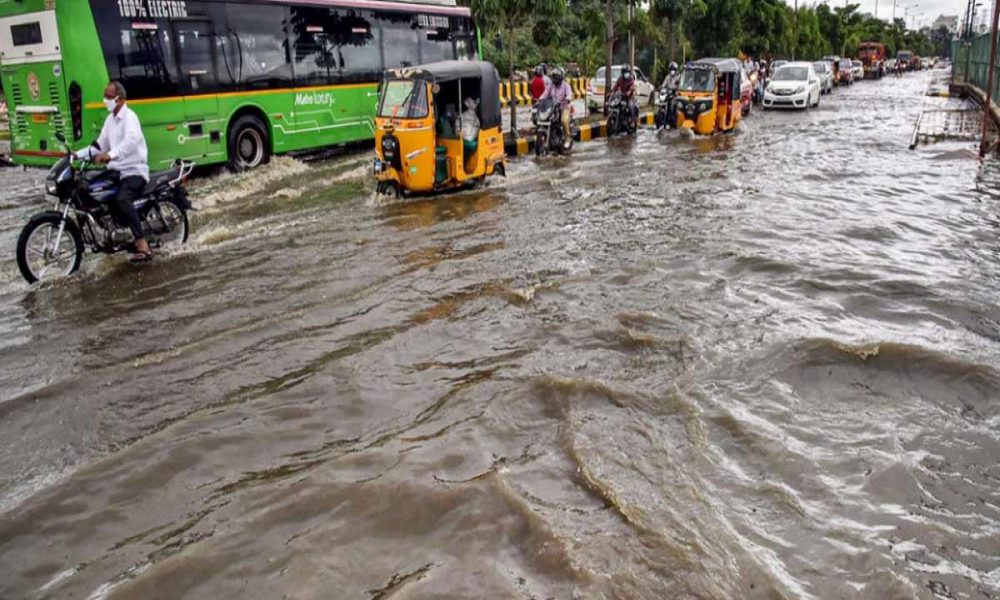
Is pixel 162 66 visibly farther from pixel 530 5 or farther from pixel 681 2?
pixel 681 2

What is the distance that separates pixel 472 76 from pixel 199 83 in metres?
4.46

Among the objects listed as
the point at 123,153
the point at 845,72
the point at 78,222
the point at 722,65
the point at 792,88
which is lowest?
the point at 78,222

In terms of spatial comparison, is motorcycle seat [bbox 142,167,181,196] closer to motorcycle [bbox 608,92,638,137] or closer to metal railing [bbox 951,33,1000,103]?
motorcycle [bbox 608,92,638,137]

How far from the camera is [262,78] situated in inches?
524

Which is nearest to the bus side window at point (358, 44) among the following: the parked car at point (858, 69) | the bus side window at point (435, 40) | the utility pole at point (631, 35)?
the bus side window at point (435, 40)

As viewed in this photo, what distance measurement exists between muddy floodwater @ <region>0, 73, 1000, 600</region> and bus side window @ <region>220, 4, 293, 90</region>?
487 centimetres

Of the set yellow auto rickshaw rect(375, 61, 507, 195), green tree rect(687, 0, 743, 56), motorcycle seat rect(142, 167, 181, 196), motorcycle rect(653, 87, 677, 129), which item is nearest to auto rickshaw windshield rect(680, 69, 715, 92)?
motorcycle rect(653, 87, 677, 129)

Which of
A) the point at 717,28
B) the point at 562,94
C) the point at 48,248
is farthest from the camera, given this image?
the point at 717,28

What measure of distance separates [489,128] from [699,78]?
856 centimetres

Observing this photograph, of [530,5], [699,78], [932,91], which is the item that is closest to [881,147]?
[699,78]

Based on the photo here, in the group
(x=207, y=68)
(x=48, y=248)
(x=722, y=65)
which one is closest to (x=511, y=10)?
(x=722, y=65)

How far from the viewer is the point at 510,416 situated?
182 inches

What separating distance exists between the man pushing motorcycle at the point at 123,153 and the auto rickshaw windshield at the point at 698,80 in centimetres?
1397

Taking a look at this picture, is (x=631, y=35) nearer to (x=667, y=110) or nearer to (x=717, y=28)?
(x=667, y=110)
